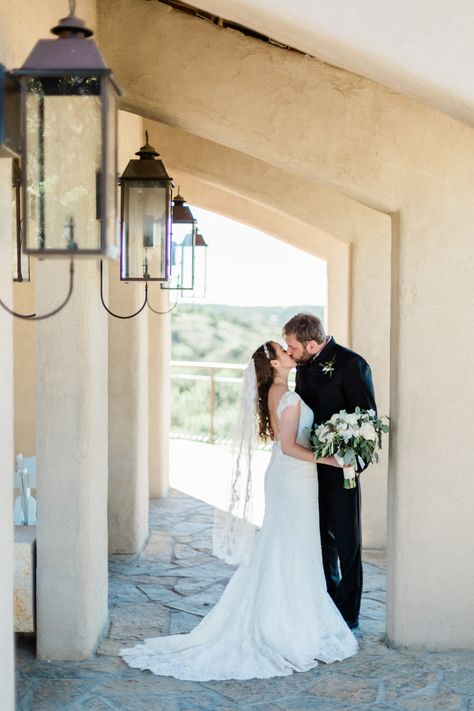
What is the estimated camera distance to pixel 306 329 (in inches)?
277

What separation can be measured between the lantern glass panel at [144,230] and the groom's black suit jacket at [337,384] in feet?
4.60

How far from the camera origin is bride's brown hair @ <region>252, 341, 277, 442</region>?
21.9ft

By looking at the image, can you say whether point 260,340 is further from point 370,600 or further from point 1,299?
point 1,299

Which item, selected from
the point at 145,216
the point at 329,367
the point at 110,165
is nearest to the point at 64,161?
the point at 110,165

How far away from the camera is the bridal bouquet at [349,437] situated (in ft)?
21.4

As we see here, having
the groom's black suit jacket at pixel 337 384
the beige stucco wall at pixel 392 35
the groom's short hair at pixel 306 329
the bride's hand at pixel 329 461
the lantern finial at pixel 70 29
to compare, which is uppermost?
the beige stucco wall at pixel 392 35

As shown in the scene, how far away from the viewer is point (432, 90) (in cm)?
540

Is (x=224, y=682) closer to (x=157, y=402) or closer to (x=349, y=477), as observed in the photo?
(x=349, y=477)

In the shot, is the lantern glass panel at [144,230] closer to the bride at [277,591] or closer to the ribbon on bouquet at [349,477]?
the bride at [277,591]

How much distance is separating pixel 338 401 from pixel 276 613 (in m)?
1.60

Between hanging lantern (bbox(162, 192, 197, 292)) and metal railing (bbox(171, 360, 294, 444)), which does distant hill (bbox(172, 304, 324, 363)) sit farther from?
hanging lantern (bbox(162, 192, 197, 292))

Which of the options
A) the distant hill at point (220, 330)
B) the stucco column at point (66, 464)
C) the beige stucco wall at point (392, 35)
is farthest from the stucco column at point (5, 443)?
the distant hill at point (220, 330)

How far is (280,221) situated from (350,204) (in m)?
2.72

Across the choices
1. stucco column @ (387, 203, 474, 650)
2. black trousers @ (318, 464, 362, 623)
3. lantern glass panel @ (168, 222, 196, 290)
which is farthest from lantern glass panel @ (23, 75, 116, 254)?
lantern glass panel @ (168, 222, 196, 290)
